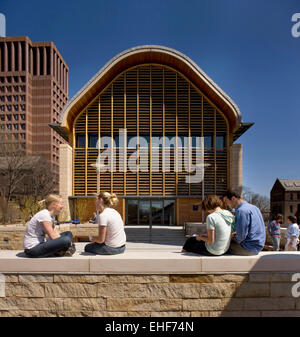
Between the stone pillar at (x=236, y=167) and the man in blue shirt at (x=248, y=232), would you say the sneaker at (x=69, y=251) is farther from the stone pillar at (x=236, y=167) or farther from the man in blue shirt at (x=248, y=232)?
the stone pillar at (x=236, y=167)

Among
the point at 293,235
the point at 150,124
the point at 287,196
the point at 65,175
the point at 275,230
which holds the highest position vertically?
the point at 150,124

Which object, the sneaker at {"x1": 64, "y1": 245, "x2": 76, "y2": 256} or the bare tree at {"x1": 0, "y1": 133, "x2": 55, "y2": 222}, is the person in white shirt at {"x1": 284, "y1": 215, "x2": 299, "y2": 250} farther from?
the bare tree at {"x1": 0, "y1": 133, "x2": 55, "y2": 222}

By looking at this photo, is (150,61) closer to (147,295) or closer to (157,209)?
(157,209)

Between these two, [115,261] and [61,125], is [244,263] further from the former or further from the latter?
[61,125]

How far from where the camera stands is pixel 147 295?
11.1ft

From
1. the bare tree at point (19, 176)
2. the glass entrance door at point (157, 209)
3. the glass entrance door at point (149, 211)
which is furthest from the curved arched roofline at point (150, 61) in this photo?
the bare tree at point (19, 176)

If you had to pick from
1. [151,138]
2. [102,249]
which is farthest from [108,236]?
[151,138]

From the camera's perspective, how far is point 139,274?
3.36m

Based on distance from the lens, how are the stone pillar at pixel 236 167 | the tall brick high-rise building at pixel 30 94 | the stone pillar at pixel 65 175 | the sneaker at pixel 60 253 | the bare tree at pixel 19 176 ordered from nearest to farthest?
the sneaker at pixel 60 253
the stone pillar at pixel 65 175
the stone pillar at pixel 236 167
the bare tree at pixel 19 176
the tall brick high-rise building at pixel 30 94

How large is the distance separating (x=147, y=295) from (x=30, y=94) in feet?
243

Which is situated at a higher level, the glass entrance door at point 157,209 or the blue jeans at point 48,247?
the blue jeans at point 48,247

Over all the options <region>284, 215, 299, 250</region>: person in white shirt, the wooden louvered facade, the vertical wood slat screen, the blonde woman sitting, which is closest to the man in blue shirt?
the blonde woman sitting

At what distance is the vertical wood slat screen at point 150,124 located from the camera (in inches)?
725

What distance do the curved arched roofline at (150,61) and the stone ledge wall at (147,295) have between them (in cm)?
1554
